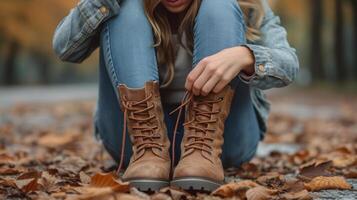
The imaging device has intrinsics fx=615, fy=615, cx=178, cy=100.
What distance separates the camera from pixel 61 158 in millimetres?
2945

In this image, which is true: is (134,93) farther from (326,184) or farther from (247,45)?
(326,184)

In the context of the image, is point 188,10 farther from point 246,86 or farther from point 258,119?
point 258,119

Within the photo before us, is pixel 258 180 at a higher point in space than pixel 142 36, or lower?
lower

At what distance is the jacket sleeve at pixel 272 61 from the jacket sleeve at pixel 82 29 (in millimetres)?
489

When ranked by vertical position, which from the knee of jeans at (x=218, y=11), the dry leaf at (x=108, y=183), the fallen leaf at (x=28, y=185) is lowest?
the fallen leaf at (x=28, y=185)

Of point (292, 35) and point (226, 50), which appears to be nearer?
point (226, 50)

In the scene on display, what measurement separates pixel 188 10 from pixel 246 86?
1.11 feet

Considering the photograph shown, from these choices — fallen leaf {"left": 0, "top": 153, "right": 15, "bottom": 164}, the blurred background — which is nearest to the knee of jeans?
fallen leaf {"left": 0, "top": 153, "right": 15, "bottom": 164}

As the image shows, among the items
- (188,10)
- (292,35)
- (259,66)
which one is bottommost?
(292,35)

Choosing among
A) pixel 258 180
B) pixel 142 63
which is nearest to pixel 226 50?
pixel 142 63

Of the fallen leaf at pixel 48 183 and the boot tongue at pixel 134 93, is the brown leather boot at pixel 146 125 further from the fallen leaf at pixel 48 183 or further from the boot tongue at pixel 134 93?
the fallen leaf at pixel 48 183

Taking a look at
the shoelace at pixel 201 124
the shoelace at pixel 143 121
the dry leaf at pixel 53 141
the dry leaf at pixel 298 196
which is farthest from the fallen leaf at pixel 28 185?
the dry leaf at pixel 53 141

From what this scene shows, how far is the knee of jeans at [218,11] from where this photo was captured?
6.41 ft

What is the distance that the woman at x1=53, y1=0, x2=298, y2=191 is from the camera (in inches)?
74.1
